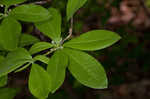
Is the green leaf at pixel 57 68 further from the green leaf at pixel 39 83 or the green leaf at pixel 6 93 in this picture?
the green leaf at pixel 6 93

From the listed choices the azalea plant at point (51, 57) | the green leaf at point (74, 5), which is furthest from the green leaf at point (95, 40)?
the green leaf at point (74, 5)

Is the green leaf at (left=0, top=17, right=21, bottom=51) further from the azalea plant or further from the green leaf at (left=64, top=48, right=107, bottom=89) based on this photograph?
the green leaf at (left=64, top=48, right=107, bottom=89)

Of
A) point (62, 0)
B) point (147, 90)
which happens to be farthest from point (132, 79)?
point (62, 0)

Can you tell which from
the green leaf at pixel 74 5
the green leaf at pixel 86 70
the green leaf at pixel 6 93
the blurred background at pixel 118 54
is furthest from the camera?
the blurred background at pixel 118 54

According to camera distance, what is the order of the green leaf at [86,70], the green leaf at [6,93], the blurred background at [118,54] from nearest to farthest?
1. the green leaf at [86,70]
2. the green leaf at [6,93]
3. the blurred background at [118,54]

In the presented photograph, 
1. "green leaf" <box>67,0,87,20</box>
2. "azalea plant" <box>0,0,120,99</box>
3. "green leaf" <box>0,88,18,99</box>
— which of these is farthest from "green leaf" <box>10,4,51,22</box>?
"green leaf" <box>0,88,18,99</box>

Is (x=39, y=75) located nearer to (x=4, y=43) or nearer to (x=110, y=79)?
(x=4, y=43)

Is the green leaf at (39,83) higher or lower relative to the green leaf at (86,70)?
lower
